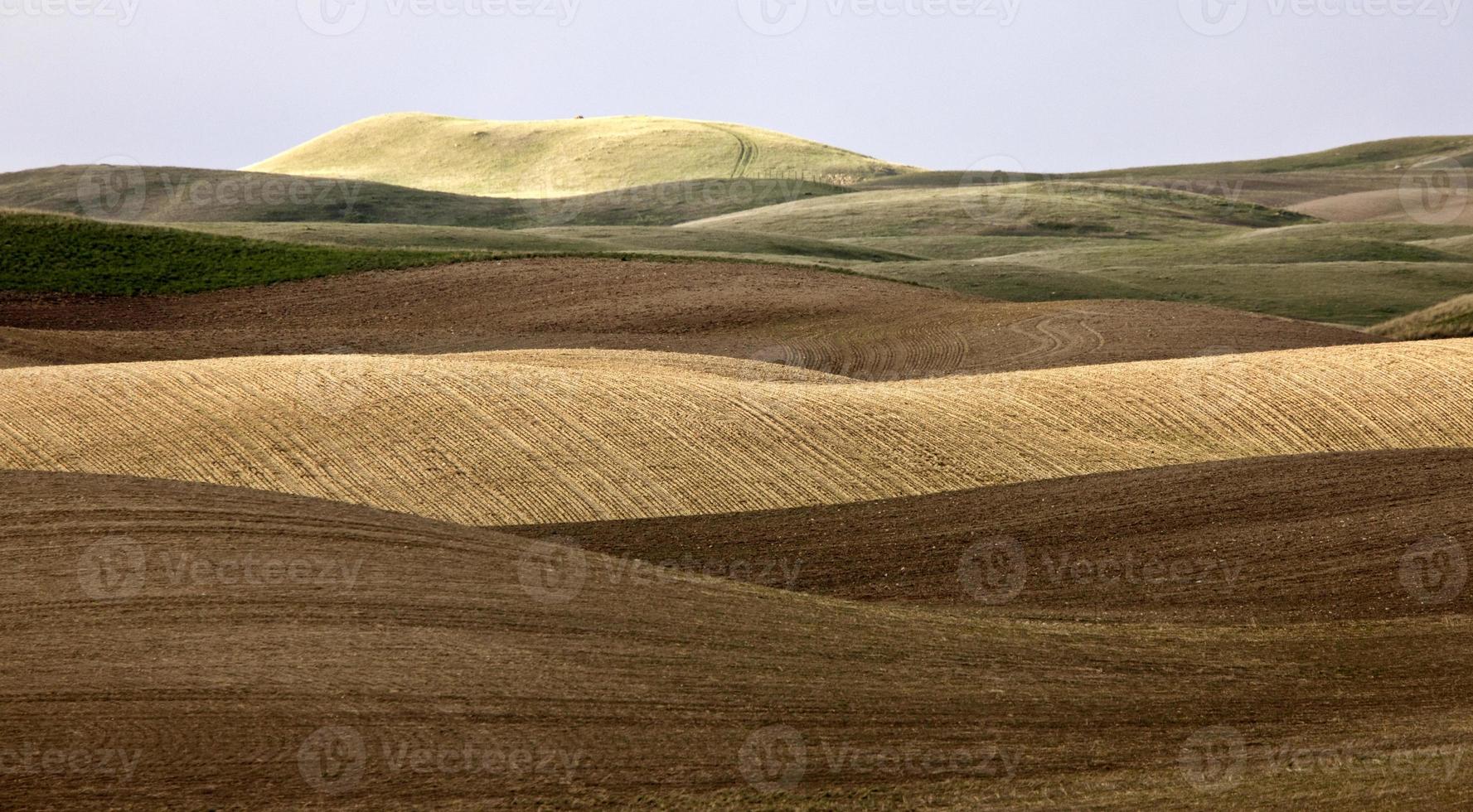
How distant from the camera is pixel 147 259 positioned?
4066 cm

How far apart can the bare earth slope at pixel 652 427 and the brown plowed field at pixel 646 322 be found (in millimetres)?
6662

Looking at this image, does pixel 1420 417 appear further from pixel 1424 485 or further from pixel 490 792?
pixel 490 792

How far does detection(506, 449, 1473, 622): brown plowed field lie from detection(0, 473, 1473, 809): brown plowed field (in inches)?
32.1

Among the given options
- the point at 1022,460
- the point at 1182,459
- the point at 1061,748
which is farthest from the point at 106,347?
the point at 1061,748

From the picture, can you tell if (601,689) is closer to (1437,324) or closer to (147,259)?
(1437,324)

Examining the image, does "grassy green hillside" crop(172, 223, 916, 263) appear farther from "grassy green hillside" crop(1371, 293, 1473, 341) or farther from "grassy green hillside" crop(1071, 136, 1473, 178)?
"grassy green hillside" crop(1071, 136, 1473, 178)

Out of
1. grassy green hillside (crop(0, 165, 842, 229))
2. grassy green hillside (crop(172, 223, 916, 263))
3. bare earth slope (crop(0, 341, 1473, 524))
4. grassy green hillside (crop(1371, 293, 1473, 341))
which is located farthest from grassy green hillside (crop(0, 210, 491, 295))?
grassy green hillside (crop(0, 165, 842, 229))

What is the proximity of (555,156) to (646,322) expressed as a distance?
8121 centimetres

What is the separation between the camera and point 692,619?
12688 mm

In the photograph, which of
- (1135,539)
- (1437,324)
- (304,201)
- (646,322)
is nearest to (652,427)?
(1135,539)

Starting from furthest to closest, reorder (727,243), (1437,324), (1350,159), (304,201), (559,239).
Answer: (1350,159) < (304,201) < (727,243) < (559,239) < (1437,324)

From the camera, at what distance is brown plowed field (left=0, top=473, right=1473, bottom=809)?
9523mm

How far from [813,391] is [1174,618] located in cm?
821

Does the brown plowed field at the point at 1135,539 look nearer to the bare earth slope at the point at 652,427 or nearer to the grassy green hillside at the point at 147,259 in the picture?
the bare earth slope at the point at 652,427
